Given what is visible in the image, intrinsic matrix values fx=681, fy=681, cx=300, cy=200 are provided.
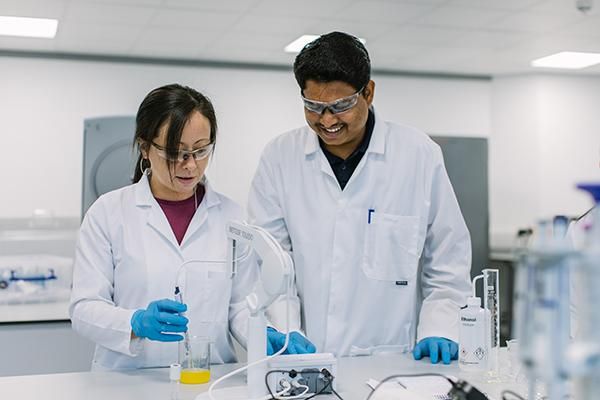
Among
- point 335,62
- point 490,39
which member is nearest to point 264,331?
point 335,62

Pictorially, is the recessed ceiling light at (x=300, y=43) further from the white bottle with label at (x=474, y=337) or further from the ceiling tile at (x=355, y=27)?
the white bottle with label at (x=474, y=337)

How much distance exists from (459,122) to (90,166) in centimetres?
389

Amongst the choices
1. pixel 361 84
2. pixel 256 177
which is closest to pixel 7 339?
pixel 256 177

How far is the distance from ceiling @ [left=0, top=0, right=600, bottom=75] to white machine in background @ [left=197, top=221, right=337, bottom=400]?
10.0 feet

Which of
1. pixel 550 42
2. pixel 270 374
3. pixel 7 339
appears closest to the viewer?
pixel 270 374

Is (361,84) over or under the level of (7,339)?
over

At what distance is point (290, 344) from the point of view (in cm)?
156

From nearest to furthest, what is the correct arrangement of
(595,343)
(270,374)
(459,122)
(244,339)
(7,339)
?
(595,343) → (270,374) → (244,339) → (7,339) → (459,122)

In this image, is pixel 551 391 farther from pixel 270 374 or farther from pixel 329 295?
pixel 329 295

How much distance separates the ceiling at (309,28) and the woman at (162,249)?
2.61 m

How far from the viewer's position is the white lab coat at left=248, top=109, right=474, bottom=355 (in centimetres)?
193

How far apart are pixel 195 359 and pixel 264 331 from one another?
0.20m

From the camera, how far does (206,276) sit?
173 cm

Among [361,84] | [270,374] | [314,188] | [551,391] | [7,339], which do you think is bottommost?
[7,339]
